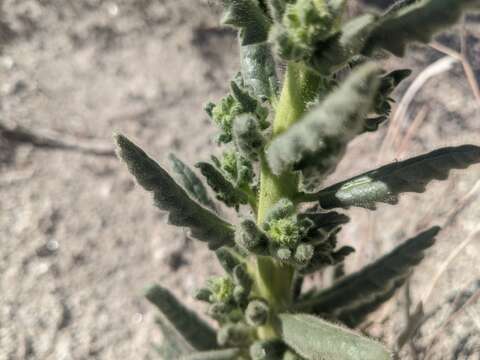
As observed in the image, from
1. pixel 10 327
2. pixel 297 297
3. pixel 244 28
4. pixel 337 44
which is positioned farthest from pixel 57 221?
pixel 337 44

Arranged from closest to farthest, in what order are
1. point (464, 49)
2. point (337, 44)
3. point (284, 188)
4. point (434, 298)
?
point (337, 44) < point (284, 188) < point (434, 298) < point (464, 49)

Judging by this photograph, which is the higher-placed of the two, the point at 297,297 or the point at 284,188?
the point at 284,188

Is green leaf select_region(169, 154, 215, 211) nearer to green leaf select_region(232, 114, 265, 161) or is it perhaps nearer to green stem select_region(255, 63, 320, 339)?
green stem select_region(255, 63, 320, 339)

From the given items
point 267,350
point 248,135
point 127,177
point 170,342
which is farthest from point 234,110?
point 127,177

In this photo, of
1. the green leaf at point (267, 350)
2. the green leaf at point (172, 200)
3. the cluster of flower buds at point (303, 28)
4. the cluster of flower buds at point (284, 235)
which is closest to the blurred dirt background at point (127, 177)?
the green leaf at point (267, 350)

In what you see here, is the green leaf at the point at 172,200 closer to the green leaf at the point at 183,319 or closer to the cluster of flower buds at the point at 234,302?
the cluster of flower buds at the point at 234,302

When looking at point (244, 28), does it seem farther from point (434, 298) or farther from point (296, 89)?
point (434, 298)

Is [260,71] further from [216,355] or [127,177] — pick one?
[127,177]
